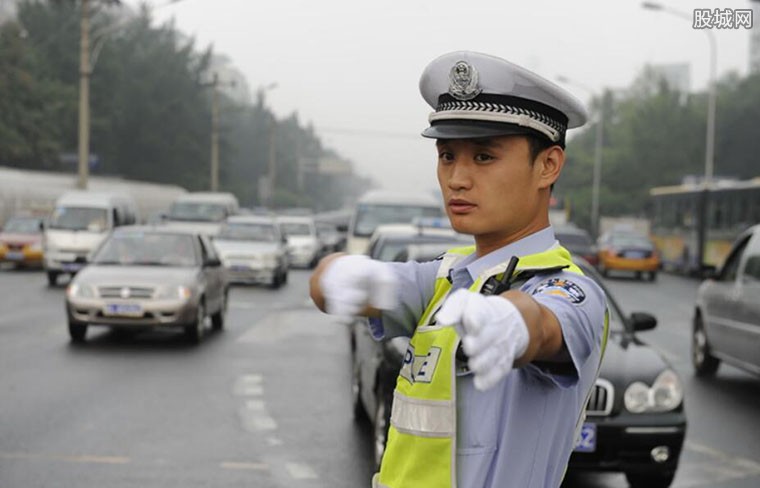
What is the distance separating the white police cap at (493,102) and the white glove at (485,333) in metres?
0.58

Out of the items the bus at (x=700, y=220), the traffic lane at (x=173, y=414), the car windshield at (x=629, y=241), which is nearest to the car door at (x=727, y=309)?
the traffic lane at (x=173, y=414)

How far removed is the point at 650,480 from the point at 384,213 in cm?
1735

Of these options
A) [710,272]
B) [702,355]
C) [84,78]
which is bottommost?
[702,355]

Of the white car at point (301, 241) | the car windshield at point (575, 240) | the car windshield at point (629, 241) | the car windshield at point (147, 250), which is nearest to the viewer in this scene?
the car windshield at point (147, 250)

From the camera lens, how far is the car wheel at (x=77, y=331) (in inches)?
550

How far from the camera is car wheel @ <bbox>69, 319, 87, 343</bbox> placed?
14.0m

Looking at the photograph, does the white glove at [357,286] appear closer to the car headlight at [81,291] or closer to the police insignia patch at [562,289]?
the police insignia patch at [562,289]

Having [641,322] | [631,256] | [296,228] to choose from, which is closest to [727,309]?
[641,322]

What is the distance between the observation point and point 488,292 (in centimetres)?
211

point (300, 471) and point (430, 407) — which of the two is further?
point (300, 471)

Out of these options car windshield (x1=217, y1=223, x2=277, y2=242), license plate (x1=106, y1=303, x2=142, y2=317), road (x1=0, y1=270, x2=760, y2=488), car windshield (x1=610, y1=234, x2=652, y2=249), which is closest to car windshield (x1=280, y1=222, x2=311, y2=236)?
car windshield (x1=217, y1=223, x2=277, y2=242)

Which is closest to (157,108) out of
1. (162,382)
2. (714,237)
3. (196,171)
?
(196,171)

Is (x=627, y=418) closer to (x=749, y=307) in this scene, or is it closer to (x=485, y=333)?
(x=749, y=307)

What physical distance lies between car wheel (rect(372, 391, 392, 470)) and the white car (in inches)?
1156
